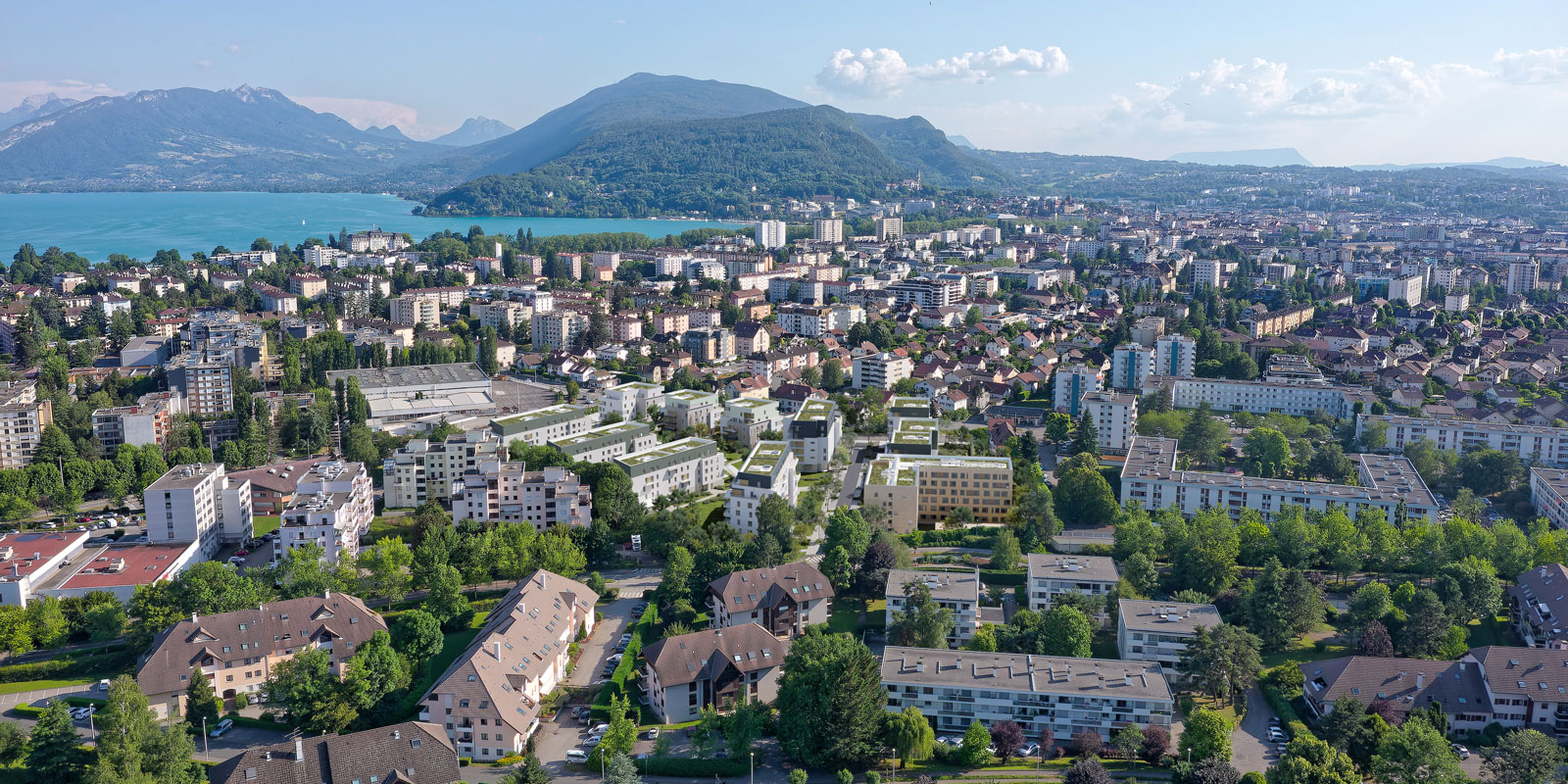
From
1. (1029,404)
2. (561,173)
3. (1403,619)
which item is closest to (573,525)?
(1403,619)

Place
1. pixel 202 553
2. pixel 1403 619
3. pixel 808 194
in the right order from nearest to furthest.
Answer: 1. pixel 1403 619
2. pixel 202 553
3. pixel 808 194

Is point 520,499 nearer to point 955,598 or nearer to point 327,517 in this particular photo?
point 327,517

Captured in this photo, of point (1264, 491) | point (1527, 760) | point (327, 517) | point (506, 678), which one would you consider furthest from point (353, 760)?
point (1264, 491)

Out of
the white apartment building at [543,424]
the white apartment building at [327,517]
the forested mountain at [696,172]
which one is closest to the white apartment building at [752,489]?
the white apartment building at [543,424]

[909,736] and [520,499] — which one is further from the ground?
[520,499]

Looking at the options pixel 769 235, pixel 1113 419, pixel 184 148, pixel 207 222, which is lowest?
pixel 1113 419

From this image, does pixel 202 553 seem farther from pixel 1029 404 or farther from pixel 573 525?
pixel 1029 404

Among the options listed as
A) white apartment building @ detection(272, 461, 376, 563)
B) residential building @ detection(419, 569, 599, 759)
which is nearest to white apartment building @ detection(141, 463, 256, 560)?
white apartment building @ detection(272, 461, 376, 563)
